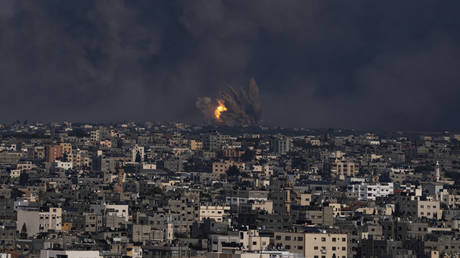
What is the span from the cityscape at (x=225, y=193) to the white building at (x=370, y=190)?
0.09 metres

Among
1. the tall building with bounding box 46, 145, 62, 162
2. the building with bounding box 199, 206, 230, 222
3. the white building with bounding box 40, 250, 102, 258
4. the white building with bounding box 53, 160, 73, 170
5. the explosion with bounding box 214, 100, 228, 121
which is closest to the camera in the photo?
the white building with bounding box 40, 250, 102, 258

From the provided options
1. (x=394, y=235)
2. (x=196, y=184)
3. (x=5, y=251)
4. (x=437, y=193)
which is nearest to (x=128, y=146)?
(x=196, y=184)

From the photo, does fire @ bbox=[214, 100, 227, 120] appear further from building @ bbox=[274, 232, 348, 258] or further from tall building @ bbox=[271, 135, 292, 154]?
building @ bbox=[274, 232, 348, 258]

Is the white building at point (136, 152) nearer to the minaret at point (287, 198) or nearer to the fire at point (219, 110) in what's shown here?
the fire at point (219, 110)

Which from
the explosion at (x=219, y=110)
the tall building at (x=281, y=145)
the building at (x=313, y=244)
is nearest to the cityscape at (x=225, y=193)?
the building at (x=313, y=244)

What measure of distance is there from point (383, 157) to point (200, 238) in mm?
68899

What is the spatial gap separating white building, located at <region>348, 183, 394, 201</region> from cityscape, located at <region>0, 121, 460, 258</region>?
9 cm

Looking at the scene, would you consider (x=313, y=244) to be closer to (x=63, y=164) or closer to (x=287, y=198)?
(x=287, y=198)

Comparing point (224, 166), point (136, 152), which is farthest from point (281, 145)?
point (224, 166)

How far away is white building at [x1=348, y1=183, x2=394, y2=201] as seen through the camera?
282ft

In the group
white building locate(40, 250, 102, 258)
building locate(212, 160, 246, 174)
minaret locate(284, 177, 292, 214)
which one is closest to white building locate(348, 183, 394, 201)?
minaret locate(284, 177, 292, 214)

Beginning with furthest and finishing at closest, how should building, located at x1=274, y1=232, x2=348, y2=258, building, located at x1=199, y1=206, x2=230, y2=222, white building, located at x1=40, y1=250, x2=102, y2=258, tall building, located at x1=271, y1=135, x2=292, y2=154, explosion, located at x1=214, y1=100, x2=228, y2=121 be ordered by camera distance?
explosion, located at x1=214, y1=100, x2=228, y2=121 < tall building, located at x1=271, y1=135, x2=292, y2=154 < building, located at x1=199, y1=206, x2=230, y2=222 < building, located at x1=274, y1=232, x2=348, y2=258 < white building, located at x1=40, y1=250, x2=102, y2=258

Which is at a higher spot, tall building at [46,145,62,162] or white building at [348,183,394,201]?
tall building at [46,145,62,162]

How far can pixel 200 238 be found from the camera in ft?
183
